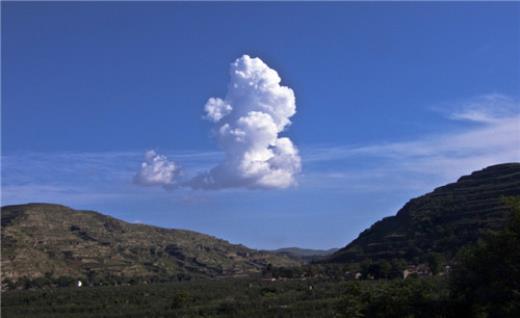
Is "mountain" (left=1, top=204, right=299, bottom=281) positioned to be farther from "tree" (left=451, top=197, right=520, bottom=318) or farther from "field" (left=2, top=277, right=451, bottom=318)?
"tree" (left=451, top=197, right=520, bottom=318)

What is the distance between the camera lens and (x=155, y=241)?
15800 cm

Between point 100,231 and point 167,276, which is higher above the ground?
point 100,231

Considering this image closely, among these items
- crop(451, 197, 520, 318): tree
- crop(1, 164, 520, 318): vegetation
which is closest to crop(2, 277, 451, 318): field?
crop(1, 164, 520, 318): vegetation

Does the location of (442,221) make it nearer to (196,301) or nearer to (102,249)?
(196,301)

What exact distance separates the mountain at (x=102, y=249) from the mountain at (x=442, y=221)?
97.3 ft

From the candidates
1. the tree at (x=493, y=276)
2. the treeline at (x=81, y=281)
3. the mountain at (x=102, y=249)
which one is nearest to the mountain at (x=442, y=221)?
the treeline at (x=81, y=281)

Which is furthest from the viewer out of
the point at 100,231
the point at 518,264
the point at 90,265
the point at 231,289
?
the point at 100,231

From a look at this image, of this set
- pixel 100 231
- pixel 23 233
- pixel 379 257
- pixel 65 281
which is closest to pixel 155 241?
pixel 100 231

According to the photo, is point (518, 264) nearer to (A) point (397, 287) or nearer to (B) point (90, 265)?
(A) point (397, 287)

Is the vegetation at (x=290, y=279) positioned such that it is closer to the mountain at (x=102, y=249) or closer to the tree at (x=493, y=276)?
the tree at (x=493, y=276)

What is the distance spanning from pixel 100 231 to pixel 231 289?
259 feet

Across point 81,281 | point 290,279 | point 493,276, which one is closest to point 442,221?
point 290,279

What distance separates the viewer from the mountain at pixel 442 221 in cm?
8550

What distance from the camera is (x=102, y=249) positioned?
132000mm
